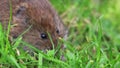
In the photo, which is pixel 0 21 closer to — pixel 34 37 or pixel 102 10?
pixel 34 37

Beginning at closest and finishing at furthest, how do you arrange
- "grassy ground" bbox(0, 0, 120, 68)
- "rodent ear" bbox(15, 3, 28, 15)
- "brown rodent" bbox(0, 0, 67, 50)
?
"grassy ground" bbox(0, 0, 120, 68), "brown rodent" bbox(0, 0, 67, 50), "rodent ear" bbox(15, 3, 28, 15)

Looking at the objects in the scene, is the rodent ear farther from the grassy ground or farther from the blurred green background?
Result: the blurred green background

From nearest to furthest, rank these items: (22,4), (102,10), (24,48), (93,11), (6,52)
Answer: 1. (6,52)
2. (24,48)
3. (22,4)
4. (93,11)
5. (102,10)

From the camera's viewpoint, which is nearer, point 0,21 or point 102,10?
point 0,21

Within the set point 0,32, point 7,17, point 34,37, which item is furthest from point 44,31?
point 0,32

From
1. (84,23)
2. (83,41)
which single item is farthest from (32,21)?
(84,23)

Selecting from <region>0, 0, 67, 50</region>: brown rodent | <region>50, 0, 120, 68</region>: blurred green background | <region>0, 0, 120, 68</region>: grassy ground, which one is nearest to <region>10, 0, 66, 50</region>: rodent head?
<region>0, 0, 67, 50</region>: brown rodent

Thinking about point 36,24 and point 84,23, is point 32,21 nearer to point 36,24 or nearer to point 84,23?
point 36,24
